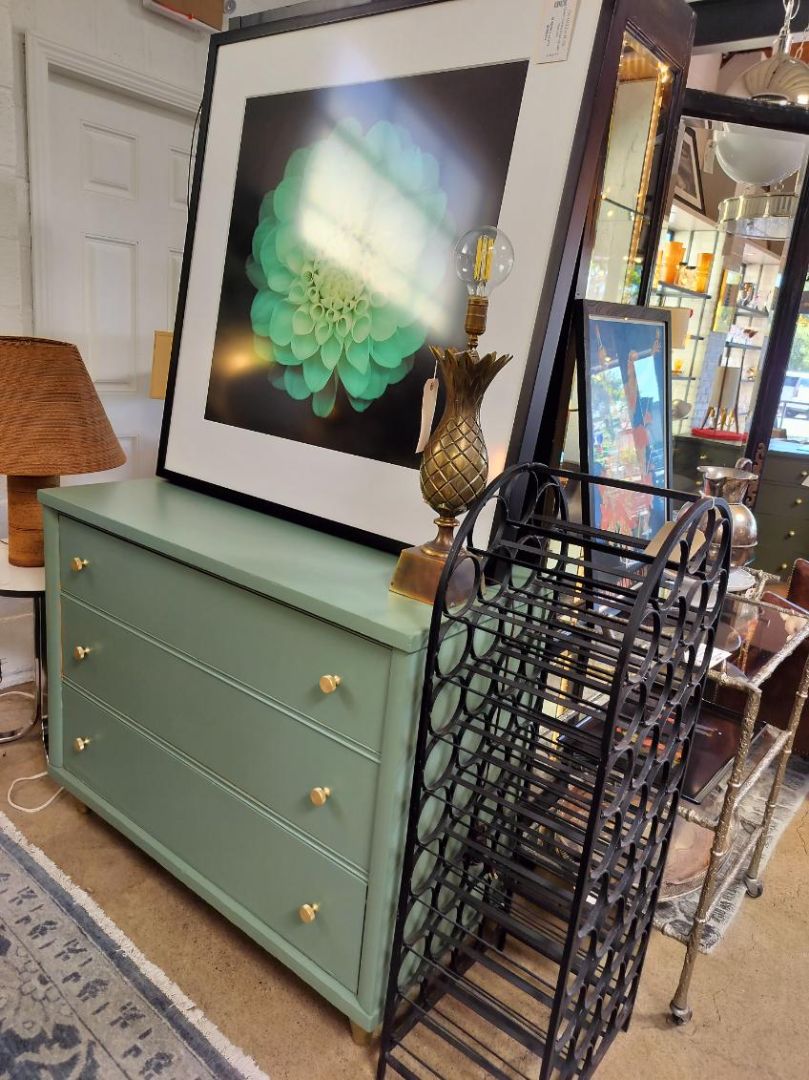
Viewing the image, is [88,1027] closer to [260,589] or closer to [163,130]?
[260,589]

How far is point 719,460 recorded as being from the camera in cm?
350

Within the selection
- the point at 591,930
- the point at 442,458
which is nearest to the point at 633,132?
the point at 442,458

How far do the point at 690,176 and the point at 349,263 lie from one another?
1.60 metres

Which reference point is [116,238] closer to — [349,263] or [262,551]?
[349,263]

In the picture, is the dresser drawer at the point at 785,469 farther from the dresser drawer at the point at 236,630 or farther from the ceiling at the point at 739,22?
the dresser drawer at the point at 236,630

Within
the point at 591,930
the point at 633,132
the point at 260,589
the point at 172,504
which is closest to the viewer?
the point at 591,930

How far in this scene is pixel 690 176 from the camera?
256 centimetres

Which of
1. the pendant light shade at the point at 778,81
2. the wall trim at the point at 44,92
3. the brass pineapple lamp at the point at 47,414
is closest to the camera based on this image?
the brass pineapple lamp at the point at 47,414

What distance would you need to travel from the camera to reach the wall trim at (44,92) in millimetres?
2334

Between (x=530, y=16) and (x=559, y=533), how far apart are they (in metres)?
0.88

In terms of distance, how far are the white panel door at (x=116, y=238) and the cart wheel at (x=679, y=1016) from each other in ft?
7.97

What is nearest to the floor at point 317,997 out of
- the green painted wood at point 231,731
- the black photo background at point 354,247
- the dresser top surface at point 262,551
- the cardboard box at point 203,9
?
the green painted wood at point 231,731

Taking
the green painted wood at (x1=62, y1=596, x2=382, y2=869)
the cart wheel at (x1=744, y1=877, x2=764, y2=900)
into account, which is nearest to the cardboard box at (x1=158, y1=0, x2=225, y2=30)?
the green painted wood at (x1=62, y1=596, x2=382, y2=869)

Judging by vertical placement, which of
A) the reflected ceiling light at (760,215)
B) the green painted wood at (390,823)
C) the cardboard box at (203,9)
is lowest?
the green painted wood at (390,823)
